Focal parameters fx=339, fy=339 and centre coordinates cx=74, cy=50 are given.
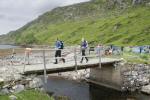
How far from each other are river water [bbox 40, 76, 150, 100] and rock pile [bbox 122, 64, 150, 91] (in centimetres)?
169

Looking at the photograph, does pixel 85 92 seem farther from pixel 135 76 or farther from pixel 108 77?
pixel 135 76

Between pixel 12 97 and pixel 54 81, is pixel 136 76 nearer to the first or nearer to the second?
pixel 54 81

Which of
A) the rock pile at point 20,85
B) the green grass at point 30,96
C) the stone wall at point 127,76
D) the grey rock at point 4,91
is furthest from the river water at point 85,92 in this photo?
the grey rock at point 4,91

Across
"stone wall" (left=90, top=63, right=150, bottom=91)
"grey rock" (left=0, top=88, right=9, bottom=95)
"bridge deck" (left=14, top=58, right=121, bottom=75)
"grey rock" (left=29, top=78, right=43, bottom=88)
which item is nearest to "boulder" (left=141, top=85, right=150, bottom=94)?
"stone wall" (left=90, top=63, right=150, bottom=91)

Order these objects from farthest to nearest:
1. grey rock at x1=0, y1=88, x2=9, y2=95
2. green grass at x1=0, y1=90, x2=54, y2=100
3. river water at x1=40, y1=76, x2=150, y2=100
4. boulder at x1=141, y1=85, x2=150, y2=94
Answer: boulder at x1=141, y1=85, x2=150, y2=94
river water at x1=40, y1=76, x2=150, y2=100
grey rock at x1=0, y1=88, x2=9, y2=95
green grass at x1=0, y1=90, x2=54, y2=100

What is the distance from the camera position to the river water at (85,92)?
42625 mm

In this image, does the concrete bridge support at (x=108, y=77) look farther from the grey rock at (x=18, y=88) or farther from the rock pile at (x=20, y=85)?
the grey rock at (x=18, y=88)

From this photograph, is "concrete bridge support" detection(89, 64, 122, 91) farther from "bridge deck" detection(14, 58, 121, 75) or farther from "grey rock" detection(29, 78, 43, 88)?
"grey rock" detection(29, 78, 43, 88)

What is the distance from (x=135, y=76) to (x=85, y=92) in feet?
23.7

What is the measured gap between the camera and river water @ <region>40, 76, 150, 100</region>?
140 feet

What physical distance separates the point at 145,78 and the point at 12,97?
1046 inches

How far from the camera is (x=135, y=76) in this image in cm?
4662

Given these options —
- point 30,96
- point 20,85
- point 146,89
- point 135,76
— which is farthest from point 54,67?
point 135,76

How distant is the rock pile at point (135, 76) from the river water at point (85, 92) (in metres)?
1.69
